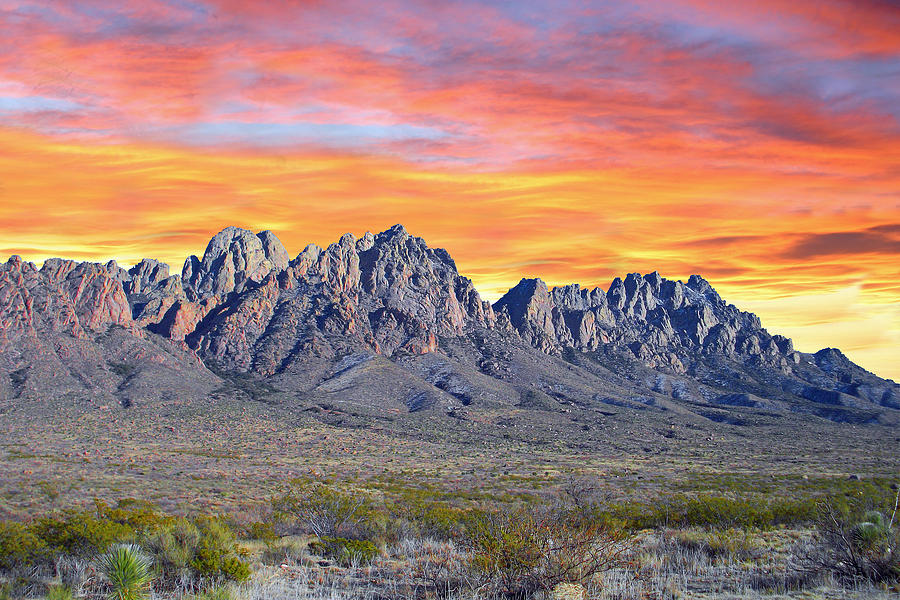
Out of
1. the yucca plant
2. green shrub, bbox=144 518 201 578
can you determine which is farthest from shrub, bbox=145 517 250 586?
the yucca plant

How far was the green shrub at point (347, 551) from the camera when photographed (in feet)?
59.0

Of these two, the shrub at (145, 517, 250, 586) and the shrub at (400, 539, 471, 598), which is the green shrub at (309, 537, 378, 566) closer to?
the shrub at (400, 539, 471, 598)

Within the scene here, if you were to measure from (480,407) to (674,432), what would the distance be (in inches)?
1699

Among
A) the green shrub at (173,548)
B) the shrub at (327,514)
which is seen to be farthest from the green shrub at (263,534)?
the green shrub at (173,548)

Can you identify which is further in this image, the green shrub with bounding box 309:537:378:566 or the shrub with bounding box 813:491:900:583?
the green shrub with bounding box 309:537:378:566

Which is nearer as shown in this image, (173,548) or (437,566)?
(173,548)

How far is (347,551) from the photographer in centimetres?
1797

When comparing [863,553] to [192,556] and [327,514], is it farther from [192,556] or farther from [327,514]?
[327,514]

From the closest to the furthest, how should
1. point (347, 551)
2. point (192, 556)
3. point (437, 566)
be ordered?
point (192, 556), point (437, 566), point (347, 551)

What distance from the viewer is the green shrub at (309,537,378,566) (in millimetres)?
17969

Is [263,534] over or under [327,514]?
under

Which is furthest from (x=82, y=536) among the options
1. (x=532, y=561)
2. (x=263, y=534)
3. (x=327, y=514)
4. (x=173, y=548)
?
(x=532, y=561)

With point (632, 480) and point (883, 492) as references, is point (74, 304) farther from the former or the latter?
point (883, 492)

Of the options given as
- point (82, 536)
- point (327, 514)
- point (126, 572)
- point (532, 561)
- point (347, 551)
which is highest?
point (532, 561)
